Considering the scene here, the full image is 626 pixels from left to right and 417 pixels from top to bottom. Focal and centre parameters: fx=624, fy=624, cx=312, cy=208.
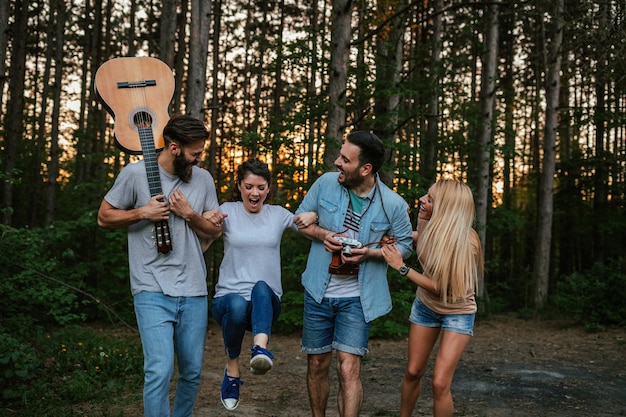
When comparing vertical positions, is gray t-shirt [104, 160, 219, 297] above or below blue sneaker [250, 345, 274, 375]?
above

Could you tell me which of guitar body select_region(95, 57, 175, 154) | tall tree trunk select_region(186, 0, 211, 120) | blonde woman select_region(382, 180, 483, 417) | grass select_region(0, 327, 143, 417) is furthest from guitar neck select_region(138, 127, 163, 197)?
tall tree trunk select_region(186, 0, 211, 120)

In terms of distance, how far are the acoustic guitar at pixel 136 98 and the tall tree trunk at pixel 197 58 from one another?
5090 mm

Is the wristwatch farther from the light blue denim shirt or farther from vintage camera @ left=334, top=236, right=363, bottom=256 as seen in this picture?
vintage camera @ left=334, top=236, right=363, bottom=256

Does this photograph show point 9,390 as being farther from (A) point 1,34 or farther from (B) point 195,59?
(B) point 195,59

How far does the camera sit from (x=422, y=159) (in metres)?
17.4

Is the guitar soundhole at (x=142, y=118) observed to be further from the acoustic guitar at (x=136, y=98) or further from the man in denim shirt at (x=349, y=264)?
the man in denim shirt at (x=349, y=264)

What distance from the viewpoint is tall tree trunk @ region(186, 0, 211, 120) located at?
9.53m

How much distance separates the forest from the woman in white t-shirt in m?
0.87

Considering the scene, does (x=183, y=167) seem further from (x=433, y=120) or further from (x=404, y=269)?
(x=433, y=120)

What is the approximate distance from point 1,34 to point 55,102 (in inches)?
423

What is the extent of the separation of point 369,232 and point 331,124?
556 centimetres

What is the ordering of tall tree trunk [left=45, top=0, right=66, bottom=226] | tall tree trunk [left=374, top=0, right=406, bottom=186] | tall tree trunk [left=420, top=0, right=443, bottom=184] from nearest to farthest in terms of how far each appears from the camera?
tall tree trunk [left=374, top=0, right=406, bottom=186] → tall tree trunk [left=420, top=0, right=443, bottom=184] → tall tree trunk [left=45, top=0, right=66, bottom=226]

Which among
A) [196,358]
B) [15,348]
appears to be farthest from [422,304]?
[15,348]

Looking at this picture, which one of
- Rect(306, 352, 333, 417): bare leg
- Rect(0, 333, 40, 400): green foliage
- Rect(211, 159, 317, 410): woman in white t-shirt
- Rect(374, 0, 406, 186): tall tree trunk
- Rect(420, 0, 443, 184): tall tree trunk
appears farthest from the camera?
Rect(420, 0, 443, 184): tall tree trunk
